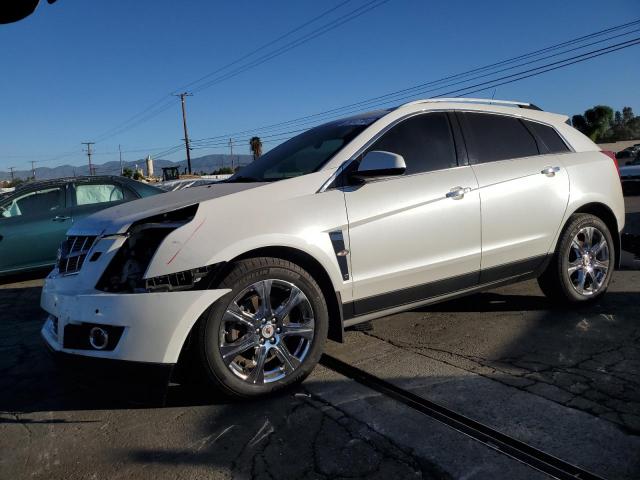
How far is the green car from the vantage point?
727cm

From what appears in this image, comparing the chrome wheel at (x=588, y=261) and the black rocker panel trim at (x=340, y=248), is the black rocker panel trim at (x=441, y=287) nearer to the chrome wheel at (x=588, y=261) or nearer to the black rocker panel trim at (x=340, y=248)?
the black rocker panel trim at (x=340, y=248)

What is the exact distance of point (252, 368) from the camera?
3039 millimetres

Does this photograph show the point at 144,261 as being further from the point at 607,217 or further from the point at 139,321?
the point at 607,217

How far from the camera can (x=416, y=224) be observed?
139 inches

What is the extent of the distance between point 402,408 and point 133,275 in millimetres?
1616

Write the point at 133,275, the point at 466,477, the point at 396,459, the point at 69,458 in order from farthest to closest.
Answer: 1. the point at 133,275
2. the point at 69,458
3. the point at 396,459
4. the point at 466,477

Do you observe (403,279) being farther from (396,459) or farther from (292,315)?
(396,459)

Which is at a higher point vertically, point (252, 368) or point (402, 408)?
point (252, 368)

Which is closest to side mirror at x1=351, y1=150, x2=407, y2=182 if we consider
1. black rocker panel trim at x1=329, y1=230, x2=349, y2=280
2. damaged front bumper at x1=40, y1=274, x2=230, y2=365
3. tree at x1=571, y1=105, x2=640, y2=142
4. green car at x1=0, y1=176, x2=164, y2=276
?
black rocker panel trim at x1=329, y1=230, x2=349, y2=280

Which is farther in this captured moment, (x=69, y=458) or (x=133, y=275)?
(x=133, y=275)

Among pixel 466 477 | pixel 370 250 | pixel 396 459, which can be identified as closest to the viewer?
pixel 466 477

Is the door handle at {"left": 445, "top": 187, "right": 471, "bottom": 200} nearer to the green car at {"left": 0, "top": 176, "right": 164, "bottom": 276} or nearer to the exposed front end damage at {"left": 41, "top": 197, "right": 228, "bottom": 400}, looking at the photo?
the exposed front end damage at {"left": 41, "top": 197, "right": 228, "bottom": 400}

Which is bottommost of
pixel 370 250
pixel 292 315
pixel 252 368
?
pixel 252 368

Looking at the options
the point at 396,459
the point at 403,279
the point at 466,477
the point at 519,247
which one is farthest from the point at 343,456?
the point at 519,247
